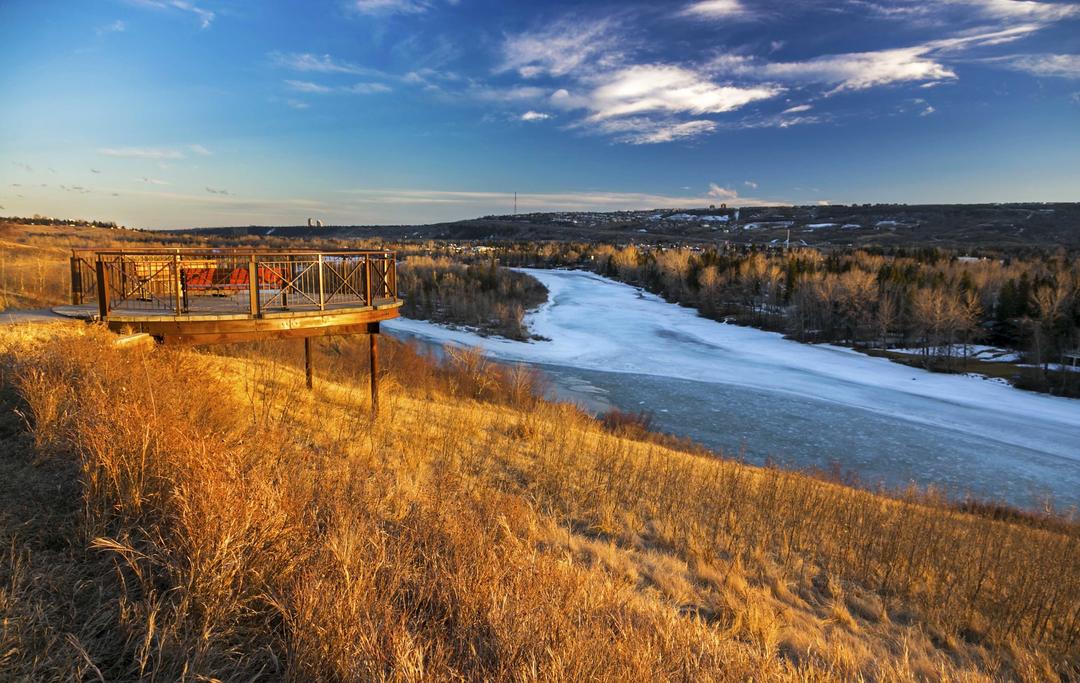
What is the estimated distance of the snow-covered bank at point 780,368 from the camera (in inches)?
1025

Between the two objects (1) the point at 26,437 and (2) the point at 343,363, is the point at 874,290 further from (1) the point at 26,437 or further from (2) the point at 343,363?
(1) the point at 26,437

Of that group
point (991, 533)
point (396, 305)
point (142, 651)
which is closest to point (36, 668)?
point (142, 651)

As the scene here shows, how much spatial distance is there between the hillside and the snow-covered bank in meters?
18.0

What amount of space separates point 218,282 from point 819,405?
2636 cm

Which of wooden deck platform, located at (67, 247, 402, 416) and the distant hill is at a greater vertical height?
the distant hill

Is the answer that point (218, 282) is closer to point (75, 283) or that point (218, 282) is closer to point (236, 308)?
point (75, 283)

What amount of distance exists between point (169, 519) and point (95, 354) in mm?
4886

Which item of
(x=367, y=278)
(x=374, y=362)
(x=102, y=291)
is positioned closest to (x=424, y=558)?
(x=367, y=278)

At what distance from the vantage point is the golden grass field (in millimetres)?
3541

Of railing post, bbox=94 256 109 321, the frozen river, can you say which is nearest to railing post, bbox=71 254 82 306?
railing post, bbox=94 256 109 321

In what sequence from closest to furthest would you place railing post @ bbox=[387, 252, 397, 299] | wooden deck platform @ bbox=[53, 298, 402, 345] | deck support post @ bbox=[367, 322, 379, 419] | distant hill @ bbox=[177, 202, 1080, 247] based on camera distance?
wooden deck platform @ bbox=[53, 298, 402, 345] → deck support post @ bbox=[367, 322, 379, 419] → railing post @ bbox=[387, 252, 397, 299] → distant hill @ bbox=[177, 202, 1080, 247]

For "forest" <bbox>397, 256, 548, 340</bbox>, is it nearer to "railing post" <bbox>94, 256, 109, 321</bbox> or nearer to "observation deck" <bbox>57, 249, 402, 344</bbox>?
"observation deck" <bbox>57, 249, 402, 344</bbox>

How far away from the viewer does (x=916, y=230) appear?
13488 cm

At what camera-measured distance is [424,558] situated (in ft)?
15.8
